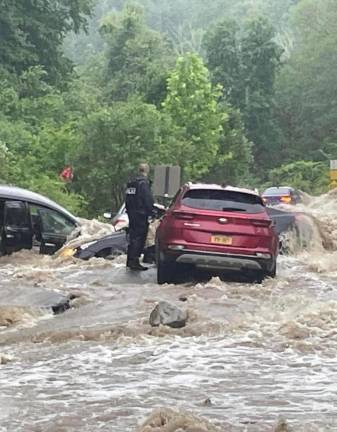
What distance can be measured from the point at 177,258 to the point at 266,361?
5175mm

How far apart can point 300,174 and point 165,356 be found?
51.0 metres

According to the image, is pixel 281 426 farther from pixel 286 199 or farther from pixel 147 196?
pixel 286 199

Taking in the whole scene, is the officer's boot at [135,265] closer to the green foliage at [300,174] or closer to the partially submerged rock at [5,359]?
the partially submerged rock at [5,359]

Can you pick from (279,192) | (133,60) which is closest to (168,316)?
(279,192)

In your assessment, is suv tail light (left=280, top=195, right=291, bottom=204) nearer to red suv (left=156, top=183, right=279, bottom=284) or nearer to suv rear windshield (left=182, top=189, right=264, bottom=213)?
suv rear windshield (left=182, top=189, right=264, bottom=213)

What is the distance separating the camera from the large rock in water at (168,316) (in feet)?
35.0

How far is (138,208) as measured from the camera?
15.1 meters

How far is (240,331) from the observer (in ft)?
34.7

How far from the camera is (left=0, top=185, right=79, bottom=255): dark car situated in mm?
16969

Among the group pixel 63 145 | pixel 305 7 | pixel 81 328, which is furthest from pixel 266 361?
pixel 305 7

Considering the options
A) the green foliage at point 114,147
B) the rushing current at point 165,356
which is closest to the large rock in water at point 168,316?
the rushing current at point 165,356

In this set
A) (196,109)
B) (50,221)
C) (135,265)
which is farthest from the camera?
(196,109)

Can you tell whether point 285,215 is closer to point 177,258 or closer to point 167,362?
point 177,258

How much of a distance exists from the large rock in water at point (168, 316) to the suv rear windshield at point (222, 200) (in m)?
3.52
